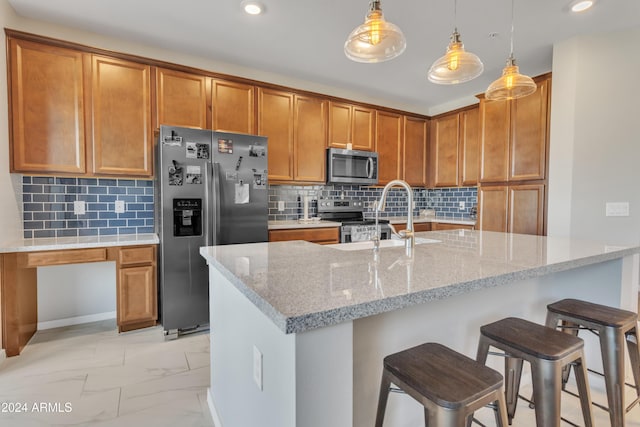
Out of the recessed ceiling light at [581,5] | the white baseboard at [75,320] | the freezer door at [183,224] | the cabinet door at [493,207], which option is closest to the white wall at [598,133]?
the recessed ceiling light at [581,5]

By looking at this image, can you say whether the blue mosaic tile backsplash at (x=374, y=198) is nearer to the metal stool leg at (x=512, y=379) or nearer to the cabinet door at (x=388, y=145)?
the cabinet door at (x=388, y=145)

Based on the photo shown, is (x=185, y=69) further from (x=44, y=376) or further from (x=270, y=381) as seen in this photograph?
(x=270, y=381)

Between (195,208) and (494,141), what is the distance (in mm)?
3292

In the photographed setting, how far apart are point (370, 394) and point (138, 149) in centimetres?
278

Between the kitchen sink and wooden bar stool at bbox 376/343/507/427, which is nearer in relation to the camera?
wooden bar stool at bbox 376/343/507/427

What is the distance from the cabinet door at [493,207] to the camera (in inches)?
138

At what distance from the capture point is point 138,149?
2.88m

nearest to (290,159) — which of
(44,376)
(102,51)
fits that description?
(102,51)

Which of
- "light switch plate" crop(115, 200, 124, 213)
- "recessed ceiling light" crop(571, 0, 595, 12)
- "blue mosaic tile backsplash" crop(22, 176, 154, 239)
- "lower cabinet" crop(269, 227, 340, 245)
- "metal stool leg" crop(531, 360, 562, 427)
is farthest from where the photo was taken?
"lower cabinet" crop(269, 227, 340, 245)

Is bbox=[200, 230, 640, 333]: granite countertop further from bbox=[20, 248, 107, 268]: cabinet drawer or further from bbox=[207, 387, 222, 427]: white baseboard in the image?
bbox=[20, 248, 107, 268]: cabinet drawer

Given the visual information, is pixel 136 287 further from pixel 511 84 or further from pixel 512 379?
pixel 511 84

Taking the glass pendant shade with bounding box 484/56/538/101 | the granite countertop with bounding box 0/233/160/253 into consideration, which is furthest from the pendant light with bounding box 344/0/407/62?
the granite countertop with bounding box 0/233/160/253

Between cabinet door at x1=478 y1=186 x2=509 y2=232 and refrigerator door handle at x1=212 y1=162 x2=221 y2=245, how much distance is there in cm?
297

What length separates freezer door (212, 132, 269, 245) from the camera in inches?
113
